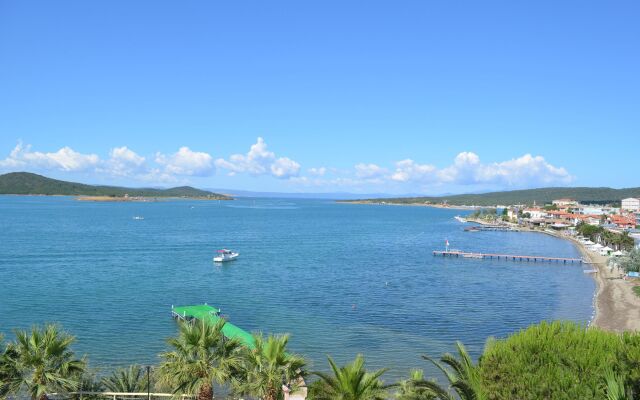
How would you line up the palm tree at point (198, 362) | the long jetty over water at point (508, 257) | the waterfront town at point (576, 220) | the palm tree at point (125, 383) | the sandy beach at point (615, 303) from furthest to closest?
the waterfront town at point (576, 220) < the long jetty over water at point (508, 257) < the sandy beach at point (615, 303) < the palm tree at point (125, 383) < the palm tree at point (198, 362)

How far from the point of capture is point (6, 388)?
13734 mm

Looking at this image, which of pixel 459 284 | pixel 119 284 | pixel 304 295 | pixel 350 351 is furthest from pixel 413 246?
pixel 350 351

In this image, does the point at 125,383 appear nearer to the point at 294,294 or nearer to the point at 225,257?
the point at 294,294

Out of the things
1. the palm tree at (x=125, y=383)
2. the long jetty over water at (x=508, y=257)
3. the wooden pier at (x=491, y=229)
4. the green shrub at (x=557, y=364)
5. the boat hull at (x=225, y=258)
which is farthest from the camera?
the wooden pier at (x=491, y=229)

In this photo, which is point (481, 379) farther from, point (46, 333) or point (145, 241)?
point (145, 241)

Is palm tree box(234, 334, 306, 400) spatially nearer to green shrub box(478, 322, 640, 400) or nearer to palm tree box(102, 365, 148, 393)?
green shrub box(478, 322, 640, 400)

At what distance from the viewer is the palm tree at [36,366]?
13586 mm

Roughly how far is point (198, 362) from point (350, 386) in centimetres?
384

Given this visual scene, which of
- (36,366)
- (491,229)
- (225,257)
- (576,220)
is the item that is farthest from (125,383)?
(576,220)

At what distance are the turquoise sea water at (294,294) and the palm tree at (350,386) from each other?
16194 millimetres

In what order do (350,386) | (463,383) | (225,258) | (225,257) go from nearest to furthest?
(350,386) → (463,383) → (225,258) → (225,257)

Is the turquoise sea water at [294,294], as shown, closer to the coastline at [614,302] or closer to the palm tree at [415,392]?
the coastline at [614,302]

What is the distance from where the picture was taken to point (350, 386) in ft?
40.5

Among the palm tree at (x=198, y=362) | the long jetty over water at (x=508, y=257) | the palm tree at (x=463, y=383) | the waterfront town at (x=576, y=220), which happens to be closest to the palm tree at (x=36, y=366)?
the palm tree at (x=198, y=362)
